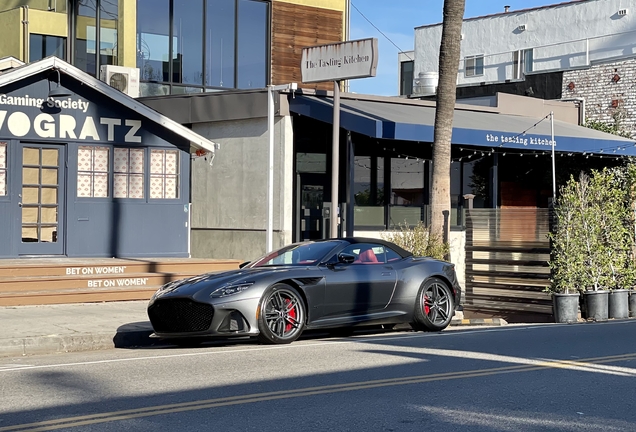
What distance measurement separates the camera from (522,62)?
4634cm

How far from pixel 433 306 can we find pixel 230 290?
356 cm

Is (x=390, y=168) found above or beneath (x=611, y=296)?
above

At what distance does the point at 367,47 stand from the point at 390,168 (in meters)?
6.23

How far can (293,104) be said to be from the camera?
22.3 metres

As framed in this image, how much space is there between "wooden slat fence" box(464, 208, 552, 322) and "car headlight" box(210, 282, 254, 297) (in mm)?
7217

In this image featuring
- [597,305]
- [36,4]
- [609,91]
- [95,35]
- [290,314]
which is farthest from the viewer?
[609,91]

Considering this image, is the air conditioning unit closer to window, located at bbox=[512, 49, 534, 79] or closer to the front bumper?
the front bumper

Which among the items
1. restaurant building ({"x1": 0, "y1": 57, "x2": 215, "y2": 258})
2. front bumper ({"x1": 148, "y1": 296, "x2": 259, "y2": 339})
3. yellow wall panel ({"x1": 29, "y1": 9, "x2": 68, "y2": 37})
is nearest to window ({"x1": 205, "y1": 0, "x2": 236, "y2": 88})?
yellow wall panel ({"x1": 29, "y1": 9, "x2": 68, "y2": 37})

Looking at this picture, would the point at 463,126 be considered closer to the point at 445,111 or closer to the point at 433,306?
the point at 445,111

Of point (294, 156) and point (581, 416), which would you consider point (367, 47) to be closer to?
point (294, 156)

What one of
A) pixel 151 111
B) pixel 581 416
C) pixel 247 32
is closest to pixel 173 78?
pixel 247 32

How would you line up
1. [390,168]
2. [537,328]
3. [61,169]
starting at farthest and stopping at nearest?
[390,168]
[61,169]
[537,328]

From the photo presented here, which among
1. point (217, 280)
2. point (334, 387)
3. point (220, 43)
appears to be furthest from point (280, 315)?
point (220, 43)

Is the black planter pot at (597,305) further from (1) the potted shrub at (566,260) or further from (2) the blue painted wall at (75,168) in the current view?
(2) the blue painted wall at (75,168)
